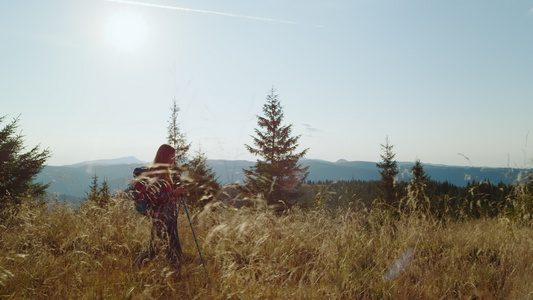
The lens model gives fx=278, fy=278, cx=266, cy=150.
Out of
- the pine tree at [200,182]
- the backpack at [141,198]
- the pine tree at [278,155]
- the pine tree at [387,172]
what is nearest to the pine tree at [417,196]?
the pine tree at [200,182]

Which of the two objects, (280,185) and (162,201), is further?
(280,185)

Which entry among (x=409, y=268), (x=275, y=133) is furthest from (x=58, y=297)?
(x=275, y=133)

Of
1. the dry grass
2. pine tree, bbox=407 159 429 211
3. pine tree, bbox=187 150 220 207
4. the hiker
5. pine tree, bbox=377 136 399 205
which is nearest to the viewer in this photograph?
the dry grass

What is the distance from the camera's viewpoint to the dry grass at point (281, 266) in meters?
2.71

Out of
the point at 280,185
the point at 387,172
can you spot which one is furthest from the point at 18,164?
the point at 387,172

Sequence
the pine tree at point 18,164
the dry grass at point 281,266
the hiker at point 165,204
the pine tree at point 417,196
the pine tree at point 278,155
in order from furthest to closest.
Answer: the pine tree at point 278,155 → the pine tree at point 18,164 → the pine tree at point 417,196 → the hiker at point 165,204 → the dry grass at point 281,266

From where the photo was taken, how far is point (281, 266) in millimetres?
3576

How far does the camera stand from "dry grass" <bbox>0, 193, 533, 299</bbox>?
2.71m

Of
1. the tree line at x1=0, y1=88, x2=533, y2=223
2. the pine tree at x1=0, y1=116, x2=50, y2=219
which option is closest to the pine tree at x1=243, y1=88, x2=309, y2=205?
the tree line at x1=0, y1=88, x2=533, y2=223

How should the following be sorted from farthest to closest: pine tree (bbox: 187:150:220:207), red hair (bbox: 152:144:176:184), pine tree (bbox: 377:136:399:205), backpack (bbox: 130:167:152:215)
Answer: pine tree (bbox: 377:136:399:205) → red hair (bbox: 152:144:176:184) → backpack (bbox: 130:167:152:215) → pine tree (bbox: 187:150:220:207)

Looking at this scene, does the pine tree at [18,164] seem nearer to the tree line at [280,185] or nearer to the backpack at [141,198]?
the tree line at [280,185]

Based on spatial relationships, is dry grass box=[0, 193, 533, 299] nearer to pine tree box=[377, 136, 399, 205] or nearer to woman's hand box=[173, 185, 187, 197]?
woman's hand box=[173, 185, 187, 197]

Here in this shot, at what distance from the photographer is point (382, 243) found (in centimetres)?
418

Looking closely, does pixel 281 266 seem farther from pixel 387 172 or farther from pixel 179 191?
pixel 387 172
